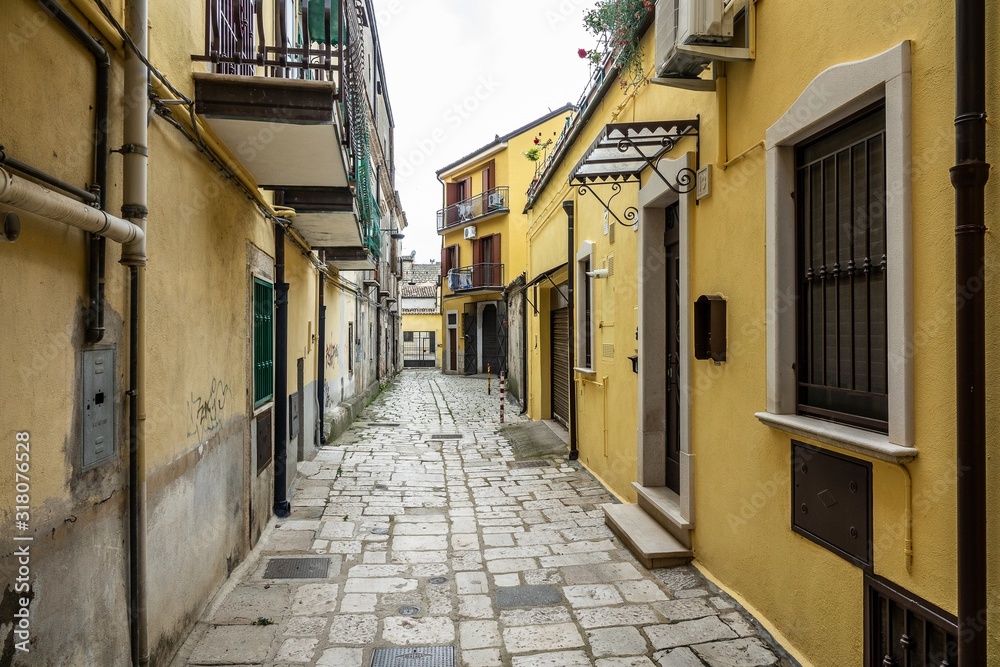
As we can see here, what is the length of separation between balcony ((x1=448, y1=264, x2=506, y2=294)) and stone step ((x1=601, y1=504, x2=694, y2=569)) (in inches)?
857

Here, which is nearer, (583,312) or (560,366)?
(583,312)

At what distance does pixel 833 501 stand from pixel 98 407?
11.8ft

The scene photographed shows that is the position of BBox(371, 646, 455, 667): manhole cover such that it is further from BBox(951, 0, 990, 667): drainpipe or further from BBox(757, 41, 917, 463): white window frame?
BBox(951, 0, 990, 667): drainpipe

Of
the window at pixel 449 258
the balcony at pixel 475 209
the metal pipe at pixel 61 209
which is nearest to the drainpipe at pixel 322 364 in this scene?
the metal pipe at pixel 61 209

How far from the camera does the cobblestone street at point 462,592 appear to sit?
3.78 metres

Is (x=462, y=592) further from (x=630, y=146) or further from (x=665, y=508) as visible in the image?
(x=630, y=146)

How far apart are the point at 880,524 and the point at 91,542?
3529mm

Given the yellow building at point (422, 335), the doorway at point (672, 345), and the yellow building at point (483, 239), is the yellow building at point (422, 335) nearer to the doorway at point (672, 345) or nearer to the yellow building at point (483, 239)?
the yellow building at point (483, 239)

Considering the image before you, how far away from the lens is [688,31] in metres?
3.92

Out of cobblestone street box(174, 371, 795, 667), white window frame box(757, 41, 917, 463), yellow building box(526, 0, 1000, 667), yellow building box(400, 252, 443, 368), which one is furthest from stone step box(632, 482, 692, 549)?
yellow building box(400, 252, 443, 368)

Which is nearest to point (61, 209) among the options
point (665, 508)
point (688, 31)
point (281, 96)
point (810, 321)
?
point (281, 96)

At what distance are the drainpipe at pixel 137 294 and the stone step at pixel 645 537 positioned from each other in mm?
3594

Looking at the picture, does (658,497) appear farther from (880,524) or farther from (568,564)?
(880,524)

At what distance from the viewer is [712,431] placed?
4734 millimetres
